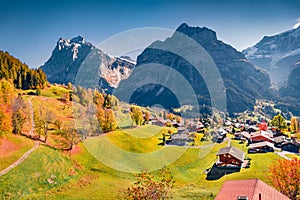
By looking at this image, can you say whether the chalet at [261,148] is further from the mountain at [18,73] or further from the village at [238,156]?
the mountain at [18,73]

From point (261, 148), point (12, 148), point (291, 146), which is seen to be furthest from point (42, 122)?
point (291, 146)

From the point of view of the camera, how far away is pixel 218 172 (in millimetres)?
74375

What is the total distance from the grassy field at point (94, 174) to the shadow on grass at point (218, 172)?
1.94 metres

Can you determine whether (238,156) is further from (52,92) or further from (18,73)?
(18,73)

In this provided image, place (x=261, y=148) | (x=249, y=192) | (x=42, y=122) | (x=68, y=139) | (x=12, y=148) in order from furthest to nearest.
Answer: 1. (x=261, y=148)
2. (x=42, y=122)
3. (x=68, y=139)
4. (x=12, y=148)
5. (x=249, y=192)

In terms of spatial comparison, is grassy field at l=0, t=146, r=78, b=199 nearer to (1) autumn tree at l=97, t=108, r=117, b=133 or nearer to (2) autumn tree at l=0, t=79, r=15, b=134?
(2) autumn tree at l=0, t=79, r=15, b=134

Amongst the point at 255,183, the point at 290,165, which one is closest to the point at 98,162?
the point at 255,183

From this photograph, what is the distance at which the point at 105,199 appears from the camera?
149ft

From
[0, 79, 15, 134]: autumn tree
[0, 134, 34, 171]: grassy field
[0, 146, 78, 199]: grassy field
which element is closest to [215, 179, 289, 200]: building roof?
[0, 146, 78, 199]: grassy field

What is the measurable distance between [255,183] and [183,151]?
59.0m

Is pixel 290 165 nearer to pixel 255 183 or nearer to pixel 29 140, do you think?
pixel 255 183

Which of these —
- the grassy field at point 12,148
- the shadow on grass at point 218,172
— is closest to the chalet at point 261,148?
the shadow on grass at point 218,172

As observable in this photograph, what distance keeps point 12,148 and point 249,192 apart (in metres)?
47.3

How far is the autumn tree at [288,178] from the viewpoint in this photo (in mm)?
45166
